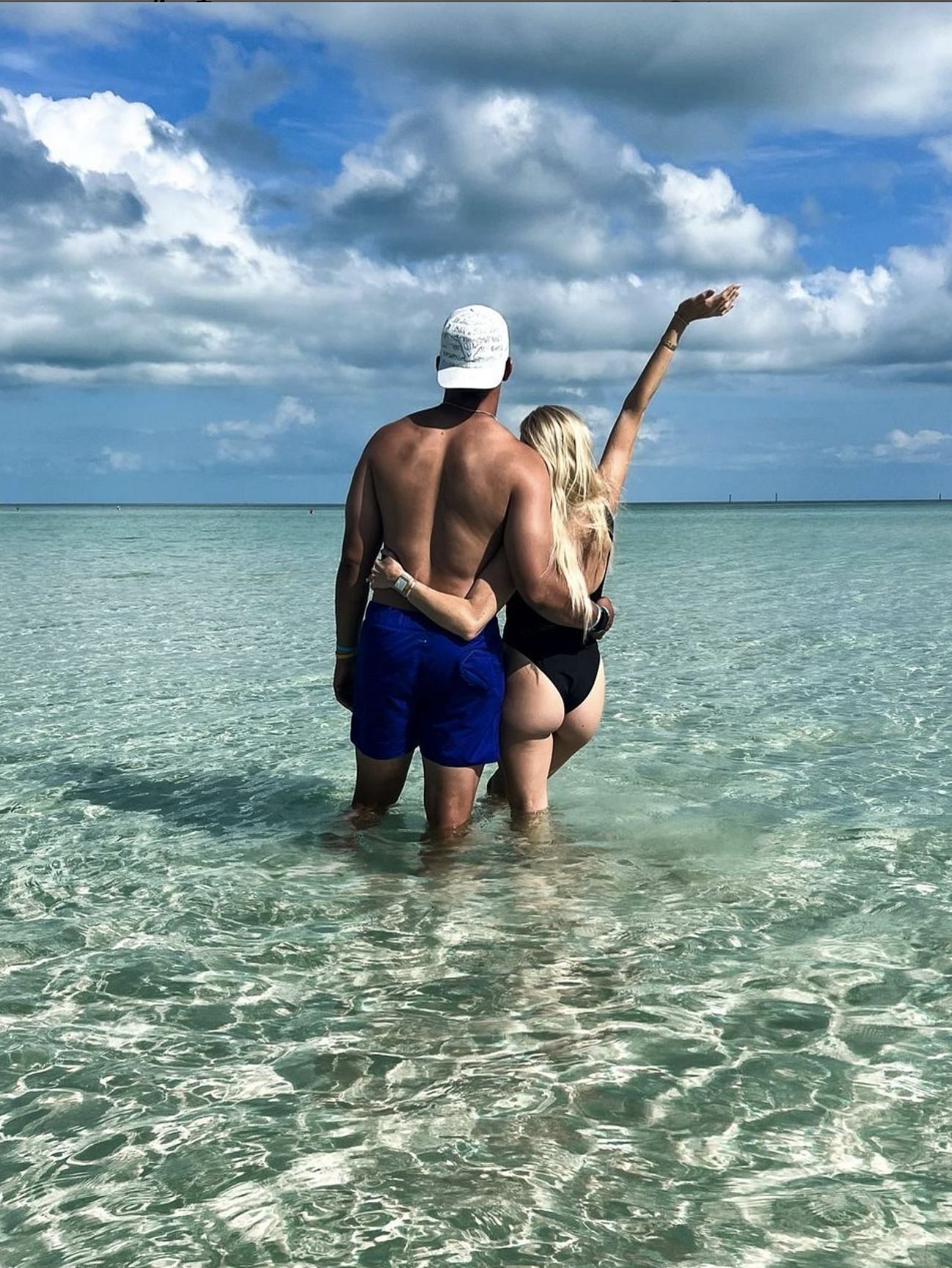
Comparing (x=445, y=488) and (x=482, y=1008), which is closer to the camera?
(x=482, y=1008)

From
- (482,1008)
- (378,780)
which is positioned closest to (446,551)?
(378,780)

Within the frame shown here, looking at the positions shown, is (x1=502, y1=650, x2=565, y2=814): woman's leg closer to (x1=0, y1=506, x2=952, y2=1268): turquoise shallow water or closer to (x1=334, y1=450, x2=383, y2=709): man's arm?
(x1=0, y1=506, x2=952, y2=1268): turquoise shallow water

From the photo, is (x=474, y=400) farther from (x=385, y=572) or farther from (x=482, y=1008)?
(x=482, y=1008)

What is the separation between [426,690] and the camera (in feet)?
16.4

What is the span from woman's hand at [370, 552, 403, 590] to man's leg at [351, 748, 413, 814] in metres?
0.86

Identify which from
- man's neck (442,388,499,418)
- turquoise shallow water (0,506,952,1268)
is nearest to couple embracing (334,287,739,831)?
man's neck (442,388,499,418)

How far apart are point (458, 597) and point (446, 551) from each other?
0.20 m

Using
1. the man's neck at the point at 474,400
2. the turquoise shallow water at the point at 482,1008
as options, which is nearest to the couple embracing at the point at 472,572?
the man's neck at the point at 474,400

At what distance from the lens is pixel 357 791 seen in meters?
5.58

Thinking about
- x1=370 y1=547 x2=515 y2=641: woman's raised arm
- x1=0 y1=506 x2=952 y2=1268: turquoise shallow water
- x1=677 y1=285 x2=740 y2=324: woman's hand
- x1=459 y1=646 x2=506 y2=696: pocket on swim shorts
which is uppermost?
x1=677 y1=285 x2=740 y2=324: woman's hand

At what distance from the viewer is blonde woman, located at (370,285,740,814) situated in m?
4.92

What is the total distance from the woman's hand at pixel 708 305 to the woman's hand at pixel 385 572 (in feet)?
6.20

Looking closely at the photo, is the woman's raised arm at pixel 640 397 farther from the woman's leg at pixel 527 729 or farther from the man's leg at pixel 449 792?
the man's leg at pixel 449 792

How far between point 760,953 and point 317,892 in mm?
2036
